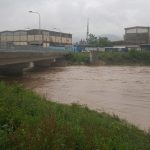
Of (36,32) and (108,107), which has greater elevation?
(36,32)

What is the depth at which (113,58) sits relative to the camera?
78.4 metres

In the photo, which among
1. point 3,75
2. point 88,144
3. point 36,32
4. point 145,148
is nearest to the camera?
point 88,144

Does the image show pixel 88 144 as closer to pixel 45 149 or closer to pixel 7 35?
pixel 45 149

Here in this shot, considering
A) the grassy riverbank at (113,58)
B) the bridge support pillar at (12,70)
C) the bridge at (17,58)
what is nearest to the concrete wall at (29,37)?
the grassy riverbank at (113,58)

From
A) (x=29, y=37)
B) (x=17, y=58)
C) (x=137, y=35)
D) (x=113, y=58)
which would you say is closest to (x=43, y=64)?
(x=113, y=58)

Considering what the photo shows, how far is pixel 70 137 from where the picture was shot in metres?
7.73

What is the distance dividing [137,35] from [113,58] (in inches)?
1026

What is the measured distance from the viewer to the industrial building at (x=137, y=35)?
99.4 metres

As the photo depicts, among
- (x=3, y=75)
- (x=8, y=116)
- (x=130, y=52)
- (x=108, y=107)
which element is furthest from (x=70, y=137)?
(x=130, y=52)

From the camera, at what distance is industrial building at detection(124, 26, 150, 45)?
9944 cm

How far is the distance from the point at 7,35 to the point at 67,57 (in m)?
38.6

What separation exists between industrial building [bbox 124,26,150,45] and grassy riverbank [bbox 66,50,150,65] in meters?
18.0

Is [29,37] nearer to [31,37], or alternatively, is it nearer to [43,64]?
[31,37]

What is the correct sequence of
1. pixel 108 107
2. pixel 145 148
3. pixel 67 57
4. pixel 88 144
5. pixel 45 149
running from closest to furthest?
pixel 45 149 → pixel 88 144 → pixel 145 148 → pixel 108 107 → pixel 67 57
